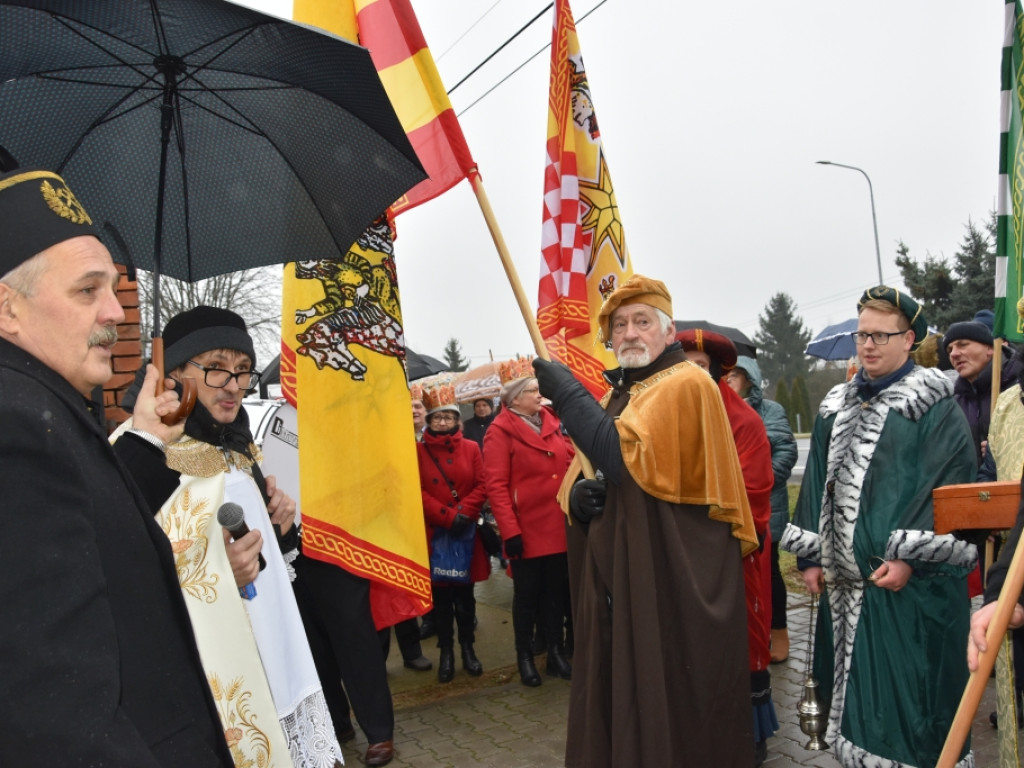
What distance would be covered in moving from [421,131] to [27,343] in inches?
85.7

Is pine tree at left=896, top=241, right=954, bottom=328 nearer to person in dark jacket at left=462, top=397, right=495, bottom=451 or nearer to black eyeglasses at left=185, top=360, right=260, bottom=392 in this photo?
person in dark jacket at left=462, top=397, right=495, bottom=451

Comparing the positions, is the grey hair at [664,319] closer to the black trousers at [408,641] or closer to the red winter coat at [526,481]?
the red winter coat at [526,481]

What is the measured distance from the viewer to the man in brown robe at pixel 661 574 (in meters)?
2.95

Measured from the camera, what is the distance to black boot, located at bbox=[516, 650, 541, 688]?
17.6 feet

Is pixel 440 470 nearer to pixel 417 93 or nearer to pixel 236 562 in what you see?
pixel 417 93

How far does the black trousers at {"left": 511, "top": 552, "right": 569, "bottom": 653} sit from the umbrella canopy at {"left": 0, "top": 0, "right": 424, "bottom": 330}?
328 centimetres

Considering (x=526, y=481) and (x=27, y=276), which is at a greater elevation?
(x=27, y=276)

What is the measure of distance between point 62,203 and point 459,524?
4.39 meters

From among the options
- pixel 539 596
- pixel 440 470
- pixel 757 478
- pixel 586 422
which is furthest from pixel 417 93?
pixel 539 596

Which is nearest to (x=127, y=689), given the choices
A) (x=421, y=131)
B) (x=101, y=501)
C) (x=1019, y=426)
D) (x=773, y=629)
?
(x=101, y=501)

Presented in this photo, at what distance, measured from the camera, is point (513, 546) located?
5.42m

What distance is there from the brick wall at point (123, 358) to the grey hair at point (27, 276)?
363 centimetres

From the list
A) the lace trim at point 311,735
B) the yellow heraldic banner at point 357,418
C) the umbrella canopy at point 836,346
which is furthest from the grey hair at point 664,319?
the umbrella canopy at point 836,346

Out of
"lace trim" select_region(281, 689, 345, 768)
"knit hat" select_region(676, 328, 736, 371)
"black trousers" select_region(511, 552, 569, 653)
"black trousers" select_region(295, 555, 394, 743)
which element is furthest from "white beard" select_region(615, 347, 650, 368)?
"black trousers" select_region(511, 552, 569, 653)
